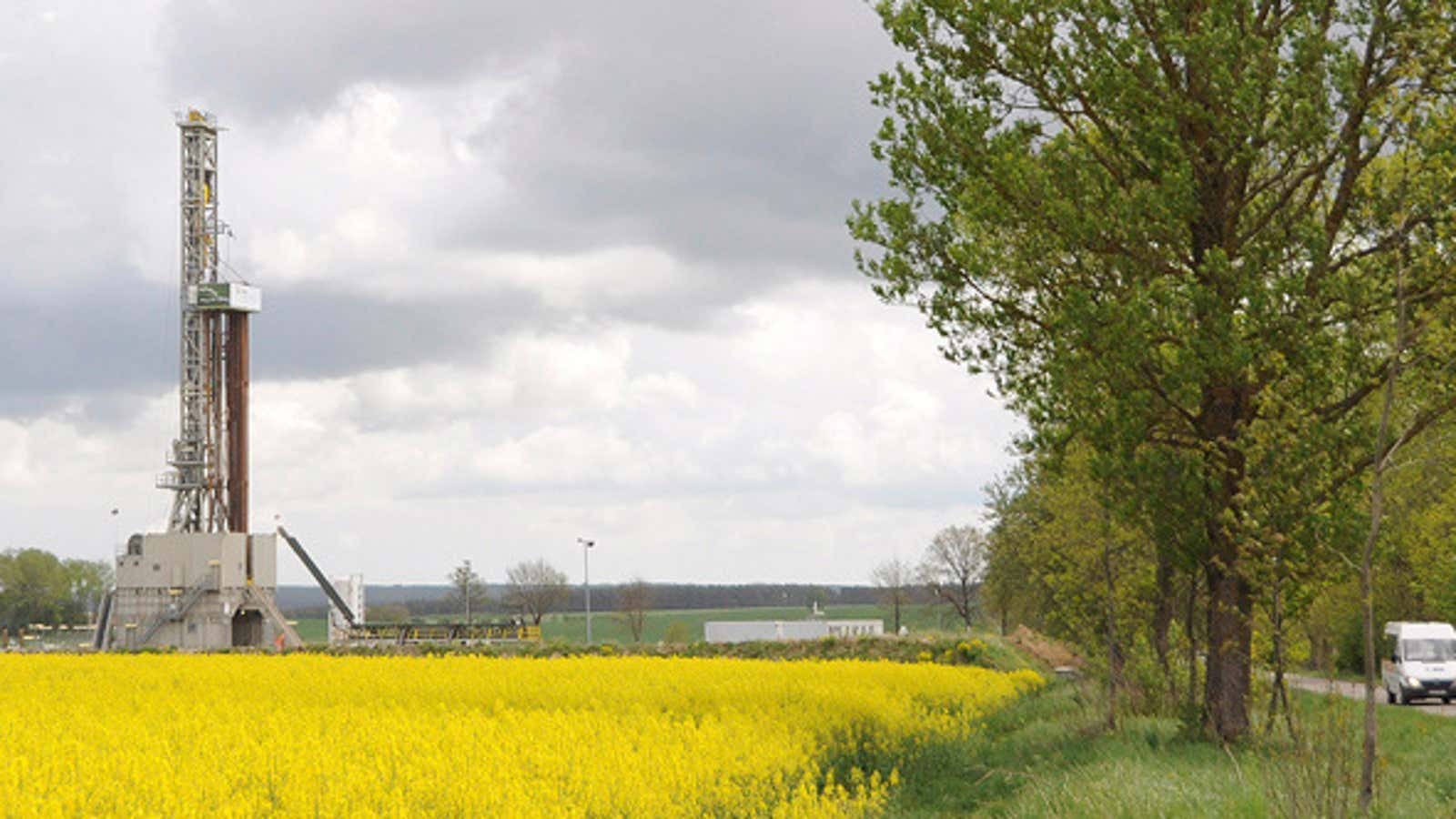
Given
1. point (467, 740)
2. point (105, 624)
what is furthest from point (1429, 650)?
point (105, 624)

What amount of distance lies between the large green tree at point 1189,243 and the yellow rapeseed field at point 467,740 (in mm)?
5261

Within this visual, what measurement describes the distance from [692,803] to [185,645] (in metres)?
66.1

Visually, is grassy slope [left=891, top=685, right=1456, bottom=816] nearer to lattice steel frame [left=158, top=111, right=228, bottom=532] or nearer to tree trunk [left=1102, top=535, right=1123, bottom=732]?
tree trunk [left=1102, top=535, right=1123, bottom=732]

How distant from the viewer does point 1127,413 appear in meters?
19.8

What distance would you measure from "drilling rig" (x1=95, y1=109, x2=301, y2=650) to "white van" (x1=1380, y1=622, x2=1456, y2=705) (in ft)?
162

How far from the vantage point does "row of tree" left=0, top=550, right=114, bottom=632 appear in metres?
132

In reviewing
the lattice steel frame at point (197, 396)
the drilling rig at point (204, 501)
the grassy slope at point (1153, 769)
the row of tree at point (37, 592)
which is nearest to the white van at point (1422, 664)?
the grassy slope at point (1153, 769)

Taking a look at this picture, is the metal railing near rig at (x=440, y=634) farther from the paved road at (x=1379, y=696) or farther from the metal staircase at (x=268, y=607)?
the paved road at (x=1379, y=696)

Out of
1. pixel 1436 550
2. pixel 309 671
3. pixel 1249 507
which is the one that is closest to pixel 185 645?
pixel 309 671

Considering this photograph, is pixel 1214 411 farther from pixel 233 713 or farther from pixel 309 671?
pixel 309 671

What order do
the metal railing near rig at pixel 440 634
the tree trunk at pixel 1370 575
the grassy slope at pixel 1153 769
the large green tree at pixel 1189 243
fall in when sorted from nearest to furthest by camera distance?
the tree trunk at pixel 1370 575 → the grassy slope at pixel 1153 769 → the large green tree at pixel 1189 243 → the metal railing near rig at pixel 440 634

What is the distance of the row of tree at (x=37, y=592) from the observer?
13225 centimetres

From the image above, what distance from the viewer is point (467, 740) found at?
1594cm

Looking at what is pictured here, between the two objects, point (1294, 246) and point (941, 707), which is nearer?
point (1294, 246)
